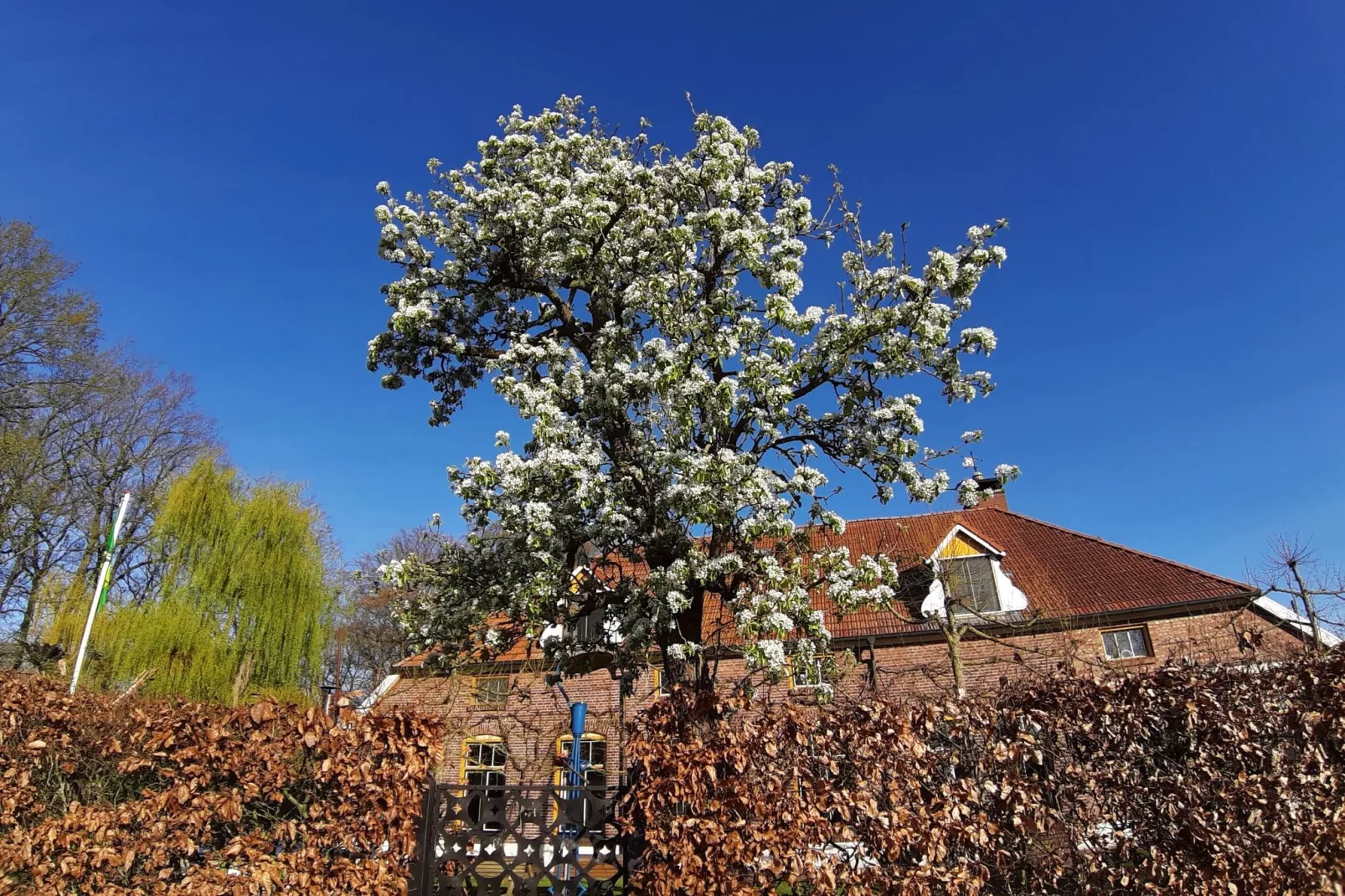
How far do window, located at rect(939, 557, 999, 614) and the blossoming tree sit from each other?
41.7ft

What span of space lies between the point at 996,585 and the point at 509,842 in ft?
59.0

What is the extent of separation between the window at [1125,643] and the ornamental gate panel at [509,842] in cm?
1763

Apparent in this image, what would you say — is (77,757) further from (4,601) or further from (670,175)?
(4,601)

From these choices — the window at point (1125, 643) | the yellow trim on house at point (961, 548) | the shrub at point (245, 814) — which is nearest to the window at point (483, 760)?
the yellow trim on house at point (961, 548)

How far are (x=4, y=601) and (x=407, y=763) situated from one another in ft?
92.7

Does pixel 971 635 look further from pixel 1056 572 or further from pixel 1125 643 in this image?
pixel 1125 643

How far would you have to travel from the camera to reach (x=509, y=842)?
633 centimetres

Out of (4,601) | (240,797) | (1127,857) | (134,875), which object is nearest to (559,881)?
(240,797)

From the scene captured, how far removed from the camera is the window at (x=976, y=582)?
20891 mm

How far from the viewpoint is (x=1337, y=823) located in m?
Result: 4.60

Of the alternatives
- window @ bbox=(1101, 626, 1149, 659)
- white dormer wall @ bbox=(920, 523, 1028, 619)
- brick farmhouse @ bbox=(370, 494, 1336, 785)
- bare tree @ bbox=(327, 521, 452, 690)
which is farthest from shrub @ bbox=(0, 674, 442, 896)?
bare tree @ bbox=(327, 521, 452, 690)

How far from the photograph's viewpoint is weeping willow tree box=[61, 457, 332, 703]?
2142cm

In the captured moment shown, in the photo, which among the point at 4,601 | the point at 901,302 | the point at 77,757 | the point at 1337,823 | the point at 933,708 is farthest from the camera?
the point at 4,601

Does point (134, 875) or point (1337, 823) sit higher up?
point (1337, 823)
